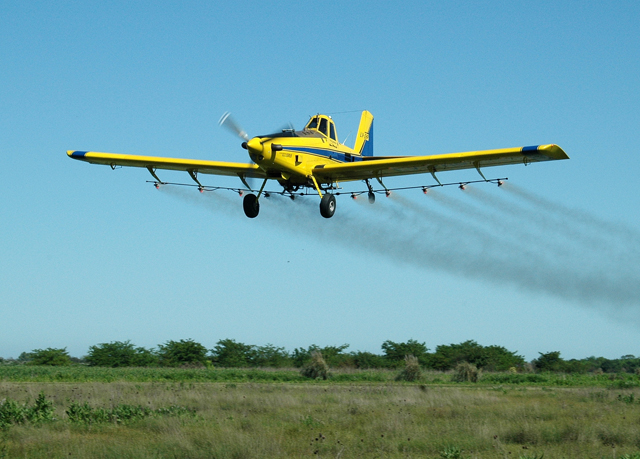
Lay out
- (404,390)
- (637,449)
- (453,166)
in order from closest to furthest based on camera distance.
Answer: (637,449) → (453,166) → (404,390)

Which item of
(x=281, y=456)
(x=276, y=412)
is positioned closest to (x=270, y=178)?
(x=276, y=412)

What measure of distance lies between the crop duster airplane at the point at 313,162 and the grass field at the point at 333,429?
25.5 ft

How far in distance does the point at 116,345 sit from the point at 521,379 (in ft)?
140

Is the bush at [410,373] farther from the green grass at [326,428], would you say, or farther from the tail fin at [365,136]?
the tail fin at [365,136]

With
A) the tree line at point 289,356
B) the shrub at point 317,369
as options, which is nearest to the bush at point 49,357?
the tree line at point 289,356

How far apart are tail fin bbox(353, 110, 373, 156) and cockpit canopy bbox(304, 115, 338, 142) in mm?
6051

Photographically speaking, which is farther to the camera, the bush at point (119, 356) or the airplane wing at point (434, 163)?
the bush at point (119, 356)

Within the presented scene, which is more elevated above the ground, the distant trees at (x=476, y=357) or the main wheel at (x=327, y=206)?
the main wheel at (x=327, y=206)

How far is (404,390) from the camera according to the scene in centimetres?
3578

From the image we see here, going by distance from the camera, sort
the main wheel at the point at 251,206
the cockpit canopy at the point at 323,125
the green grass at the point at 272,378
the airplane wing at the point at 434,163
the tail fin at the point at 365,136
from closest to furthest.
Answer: the airplane wing at the point at 434,163 → the main wheel at the point at 251,206 → the cockpit canopy at the point at 323,125 → the tail fin at the point at 365,136 → the green grass at the point at 272,378

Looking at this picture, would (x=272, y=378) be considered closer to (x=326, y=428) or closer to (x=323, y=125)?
(x=323, y=125)

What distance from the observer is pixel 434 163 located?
83.4 feet

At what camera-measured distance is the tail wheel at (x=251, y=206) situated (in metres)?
26.6

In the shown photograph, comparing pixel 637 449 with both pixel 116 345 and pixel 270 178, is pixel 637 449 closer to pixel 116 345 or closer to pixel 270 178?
pixel 270 178
